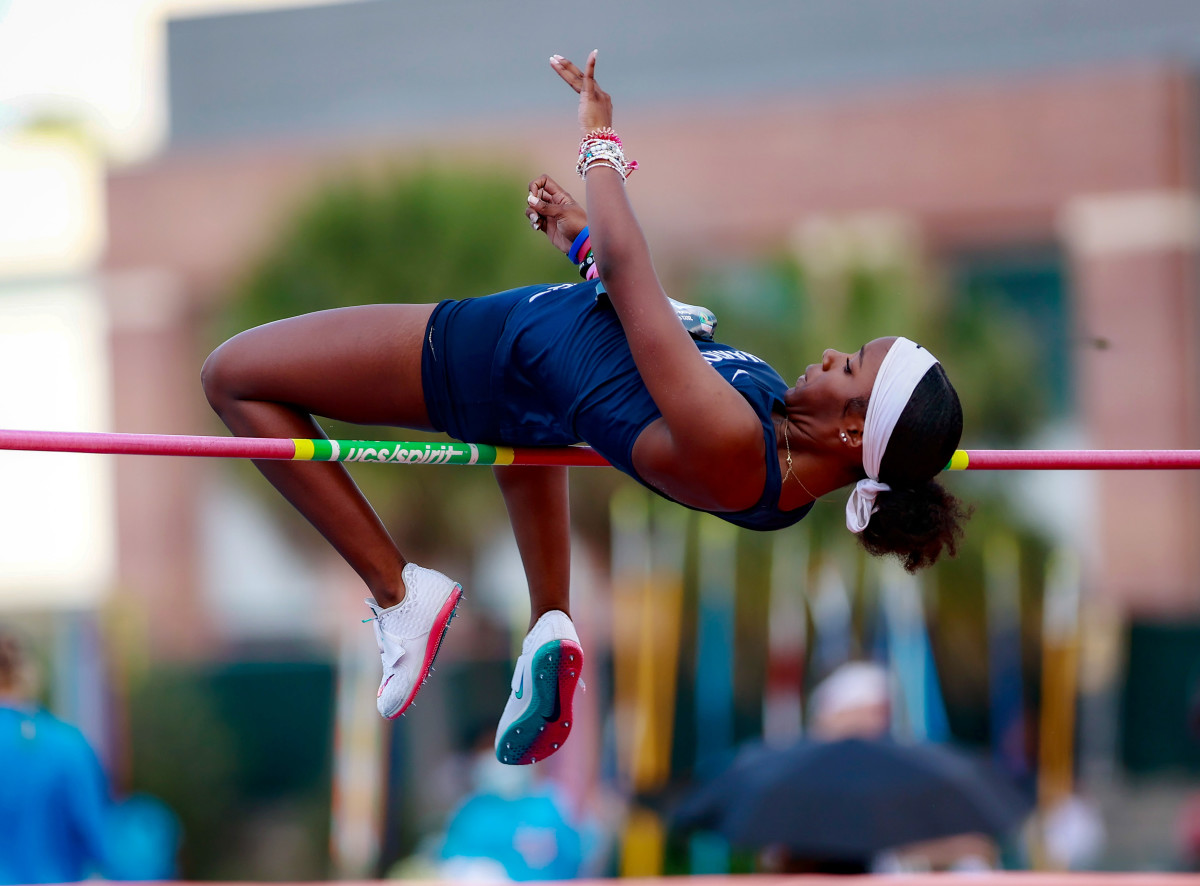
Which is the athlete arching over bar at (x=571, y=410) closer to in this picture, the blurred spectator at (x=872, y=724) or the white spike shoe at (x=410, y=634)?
the white spike shoe at (x=410, y=634)

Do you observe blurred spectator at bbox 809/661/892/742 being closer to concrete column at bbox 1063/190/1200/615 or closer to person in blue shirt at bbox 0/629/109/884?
person in blue shirt at bbox 0/629/109/884

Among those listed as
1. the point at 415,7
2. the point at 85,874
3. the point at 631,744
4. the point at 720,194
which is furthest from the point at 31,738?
the point at 415,7

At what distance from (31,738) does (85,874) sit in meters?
0.67

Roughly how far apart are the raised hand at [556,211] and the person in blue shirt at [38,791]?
9.01 ft

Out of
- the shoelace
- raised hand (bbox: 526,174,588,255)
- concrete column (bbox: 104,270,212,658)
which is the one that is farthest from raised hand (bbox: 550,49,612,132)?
concrete column (bbox: 104,270,212,658)

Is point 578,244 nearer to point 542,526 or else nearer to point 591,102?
point 591,102

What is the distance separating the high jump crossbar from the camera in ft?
9.09

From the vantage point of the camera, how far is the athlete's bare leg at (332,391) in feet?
9.53

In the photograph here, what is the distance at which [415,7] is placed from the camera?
18.8 m

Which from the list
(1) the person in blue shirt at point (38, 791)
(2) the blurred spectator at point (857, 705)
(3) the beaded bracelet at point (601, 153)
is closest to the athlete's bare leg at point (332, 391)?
(3) the beaded bracelet at point (601, 153)

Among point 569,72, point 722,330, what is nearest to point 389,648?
point 569,72

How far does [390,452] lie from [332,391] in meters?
0.18

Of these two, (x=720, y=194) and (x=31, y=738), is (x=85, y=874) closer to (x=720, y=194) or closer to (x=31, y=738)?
(x=31, y=738)

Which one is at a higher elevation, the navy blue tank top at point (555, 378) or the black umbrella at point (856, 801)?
the navy blue tank top at point (555, 378)
